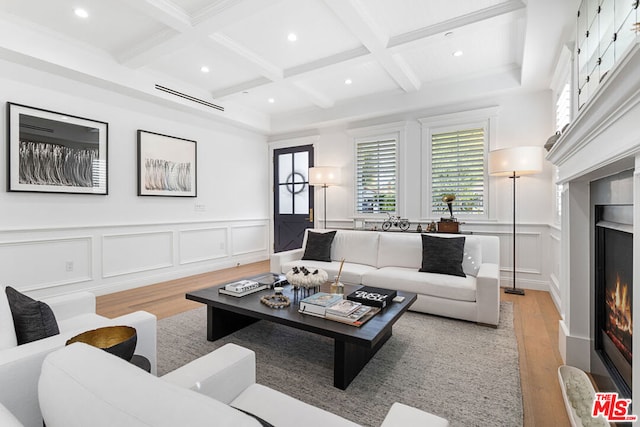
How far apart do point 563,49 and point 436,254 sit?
2311 millimetres

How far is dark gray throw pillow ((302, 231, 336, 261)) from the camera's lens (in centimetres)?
403

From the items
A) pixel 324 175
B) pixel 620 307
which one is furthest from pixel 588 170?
pixel 324 175

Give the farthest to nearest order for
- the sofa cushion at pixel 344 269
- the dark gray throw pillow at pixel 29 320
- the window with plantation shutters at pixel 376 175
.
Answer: the window with plantation shutters at pixel 376 175, the sofa cushion at pixel 344 269, the dark gray throw pillow at pixel 29 320

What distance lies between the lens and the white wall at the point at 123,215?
10.8 ft

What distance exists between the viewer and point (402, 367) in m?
2.08

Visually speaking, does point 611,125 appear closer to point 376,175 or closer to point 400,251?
point 400,251

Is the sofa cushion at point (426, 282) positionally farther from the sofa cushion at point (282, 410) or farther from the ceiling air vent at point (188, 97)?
the ceiling air vent at point (188, 97)

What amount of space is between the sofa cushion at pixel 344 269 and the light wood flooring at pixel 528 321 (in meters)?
1.28

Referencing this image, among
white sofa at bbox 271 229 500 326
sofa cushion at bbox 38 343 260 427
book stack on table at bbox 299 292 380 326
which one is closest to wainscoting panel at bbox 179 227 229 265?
white sofa at bbox 271 229 500 326

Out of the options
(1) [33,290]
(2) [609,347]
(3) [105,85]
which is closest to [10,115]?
(3) [105,85]

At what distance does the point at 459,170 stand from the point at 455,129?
0.60 m

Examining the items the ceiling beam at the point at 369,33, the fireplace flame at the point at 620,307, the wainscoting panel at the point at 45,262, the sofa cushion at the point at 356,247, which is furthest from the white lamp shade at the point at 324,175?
the fireplace flame at the point at 620,307

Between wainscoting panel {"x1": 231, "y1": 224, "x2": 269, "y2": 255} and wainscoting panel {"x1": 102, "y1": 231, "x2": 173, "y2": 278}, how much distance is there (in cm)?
126

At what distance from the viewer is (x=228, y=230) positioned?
18.2 feet
